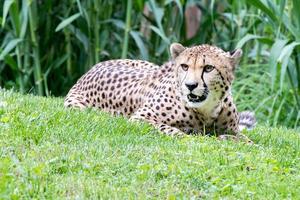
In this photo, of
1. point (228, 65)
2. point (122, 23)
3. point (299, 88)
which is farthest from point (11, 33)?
point (228, 65)

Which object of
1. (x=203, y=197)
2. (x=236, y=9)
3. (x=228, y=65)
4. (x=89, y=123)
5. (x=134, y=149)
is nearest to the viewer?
(x=203, y=197)

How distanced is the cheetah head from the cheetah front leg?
21cm

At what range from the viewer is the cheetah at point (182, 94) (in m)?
6.20

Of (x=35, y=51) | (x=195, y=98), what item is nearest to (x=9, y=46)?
(x=35, y=51)

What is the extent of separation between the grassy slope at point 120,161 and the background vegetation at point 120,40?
2752 mm

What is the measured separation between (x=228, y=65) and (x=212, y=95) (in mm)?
291

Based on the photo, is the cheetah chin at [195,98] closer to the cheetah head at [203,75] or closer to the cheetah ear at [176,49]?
the cheetah head at [203,75]

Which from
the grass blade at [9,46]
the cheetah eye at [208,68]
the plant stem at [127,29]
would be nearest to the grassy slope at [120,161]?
the cheetah eye at [208,68]

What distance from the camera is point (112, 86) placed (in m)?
7.27

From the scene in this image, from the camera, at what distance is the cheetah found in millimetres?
6203

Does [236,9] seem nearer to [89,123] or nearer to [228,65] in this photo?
[228,65]

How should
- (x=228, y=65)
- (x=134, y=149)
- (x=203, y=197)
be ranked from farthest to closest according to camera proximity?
(x=228, y=65) < (x=134, y=149) < (x=203, y=197)

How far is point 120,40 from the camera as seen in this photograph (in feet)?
33.1

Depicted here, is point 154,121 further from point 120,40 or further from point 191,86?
point 120,40
